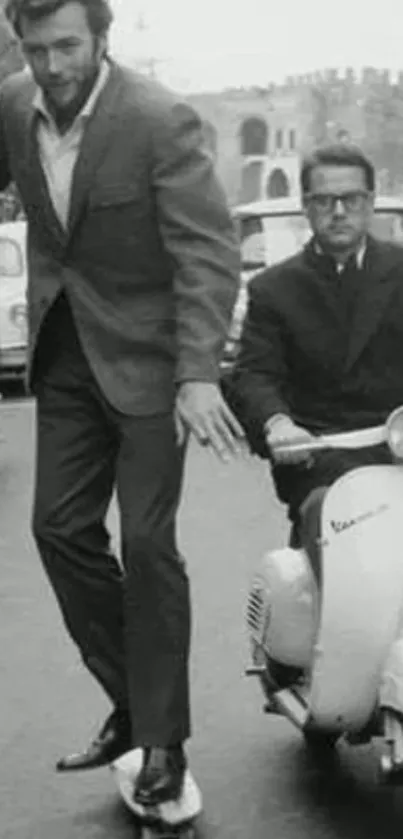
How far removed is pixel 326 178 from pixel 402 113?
92.2 metres

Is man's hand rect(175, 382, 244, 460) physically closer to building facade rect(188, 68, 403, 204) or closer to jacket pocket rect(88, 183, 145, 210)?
jacket pocket rect(88, 183, 145, 210)

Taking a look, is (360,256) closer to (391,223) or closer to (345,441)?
(345,441)

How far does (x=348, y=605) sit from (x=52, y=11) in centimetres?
133

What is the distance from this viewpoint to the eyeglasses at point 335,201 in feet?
16.7

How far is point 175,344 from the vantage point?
185 inches

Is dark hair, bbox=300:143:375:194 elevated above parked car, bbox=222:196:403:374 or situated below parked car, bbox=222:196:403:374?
above

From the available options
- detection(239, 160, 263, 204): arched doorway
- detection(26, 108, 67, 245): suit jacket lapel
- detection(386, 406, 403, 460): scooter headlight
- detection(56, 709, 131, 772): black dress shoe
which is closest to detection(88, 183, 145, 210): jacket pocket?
detection(26, 108, 67, 245): suit jacket lapel

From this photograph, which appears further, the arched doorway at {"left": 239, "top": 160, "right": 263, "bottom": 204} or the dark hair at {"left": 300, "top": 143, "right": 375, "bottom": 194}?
the arched doorway at {"left": 239, "top": 160, "right": 263, "bottom": 204}

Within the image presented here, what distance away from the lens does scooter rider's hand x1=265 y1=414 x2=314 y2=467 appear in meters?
4.80

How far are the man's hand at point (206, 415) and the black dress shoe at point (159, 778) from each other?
675 millimetres

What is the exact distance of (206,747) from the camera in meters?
A: 5.51

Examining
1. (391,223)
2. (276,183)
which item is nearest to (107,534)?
(391,223)

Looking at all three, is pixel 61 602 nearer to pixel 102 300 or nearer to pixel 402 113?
pixel 102 300

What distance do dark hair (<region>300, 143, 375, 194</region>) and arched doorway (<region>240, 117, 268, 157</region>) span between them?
340 ft
